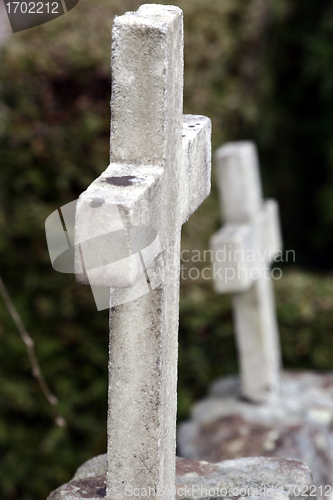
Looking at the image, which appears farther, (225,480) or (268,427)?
(268,427)

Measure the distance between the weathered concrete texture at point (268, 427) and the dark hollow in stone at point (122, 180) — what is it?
4.74ft

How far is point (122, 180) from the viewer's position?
0.89 metres

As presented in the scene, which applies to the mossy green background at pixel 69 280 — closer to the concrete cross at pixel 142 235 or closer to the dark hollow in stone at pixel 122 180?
the concrete cross at pixel 142 235

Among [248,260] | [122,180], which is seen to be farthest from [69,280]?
[122,180]

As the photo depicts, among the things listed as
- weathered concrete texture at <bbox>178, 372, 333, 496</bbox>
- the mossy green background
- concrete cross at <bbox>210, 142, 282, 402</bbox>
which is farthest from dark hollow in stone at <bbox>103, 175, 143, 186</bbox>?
the mossy green background

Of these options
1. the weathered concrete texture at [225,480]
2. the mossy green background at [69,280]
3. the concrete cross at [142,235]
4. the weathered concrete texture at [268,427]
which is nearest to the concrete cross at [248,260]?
the weathered concrete texture at [268,427]

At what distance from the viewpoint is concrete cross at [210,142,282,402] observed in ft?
7.09

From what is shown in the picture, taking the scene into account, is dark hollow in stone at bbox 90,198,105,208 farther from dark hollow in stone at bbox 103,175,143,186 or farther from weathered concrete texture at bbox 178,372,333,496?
weathered concrete texture at bbox 178,372,333,496

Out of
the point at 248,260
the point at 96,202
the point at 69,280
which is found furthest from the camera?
the point at 69,280

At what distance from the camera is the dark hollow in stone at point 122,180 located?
2.89 feet

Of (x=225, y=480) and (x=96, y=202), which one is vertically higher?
(x=96, y=202)

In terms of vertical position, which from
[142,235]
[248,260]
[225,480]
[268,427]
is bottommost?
[268,427]

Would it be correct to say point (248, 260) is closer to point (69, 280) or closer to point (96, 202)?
point (69, 280)

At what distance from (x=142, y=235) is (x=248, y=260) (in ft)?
4.56
